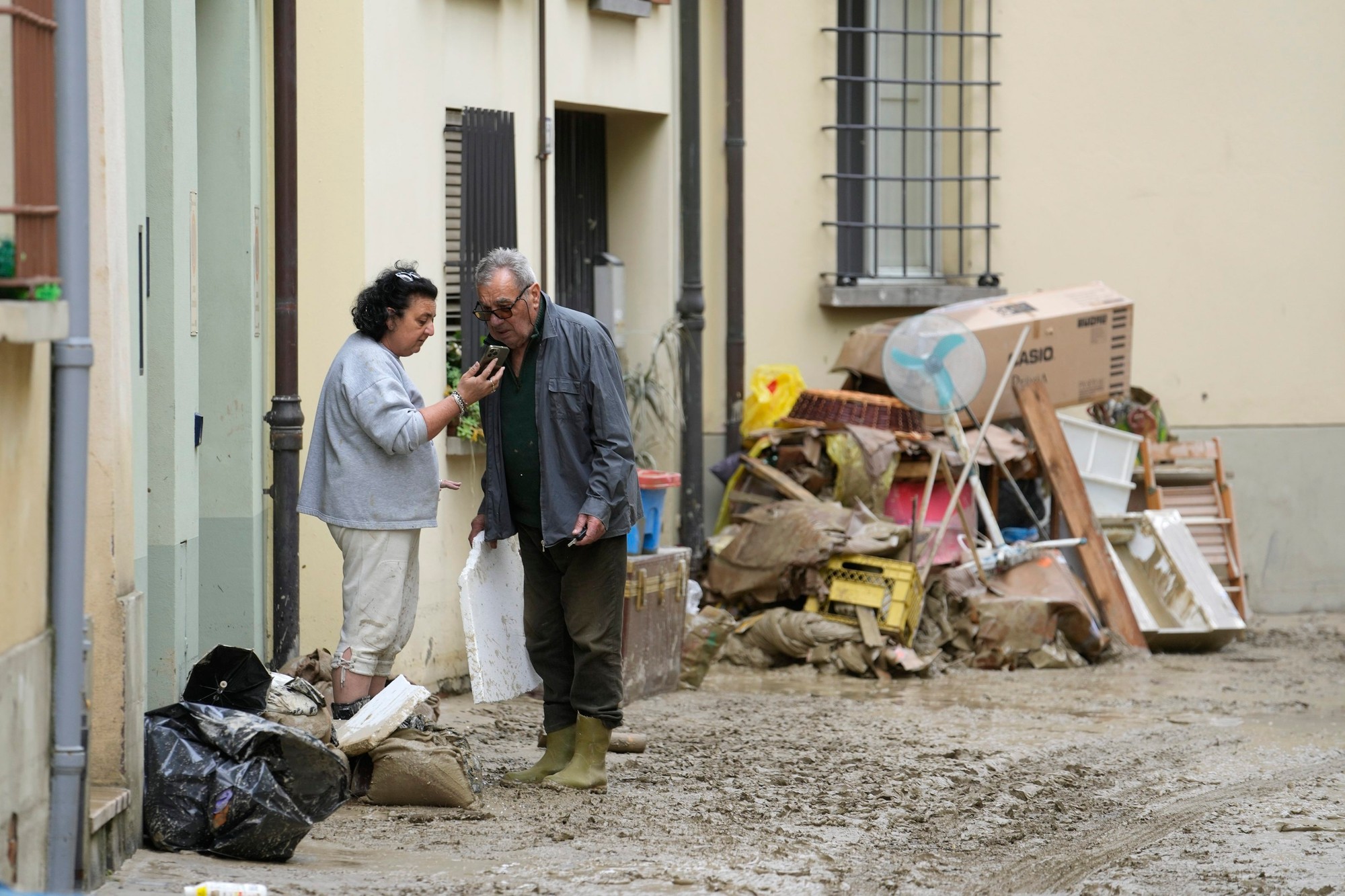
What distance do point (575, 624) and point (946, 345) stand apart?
14.1ft

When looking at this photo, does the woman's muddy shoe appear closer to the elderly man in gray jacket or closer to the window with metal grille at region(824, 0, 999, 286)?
the elderly man in gray jacket

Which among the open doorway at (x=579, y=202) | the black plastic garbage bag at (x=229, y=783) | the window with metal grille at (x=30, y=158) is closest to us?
the window with metal grille at (x=30, y=158)

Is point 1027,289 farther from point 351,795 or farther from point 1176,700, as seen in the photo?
point 351,795

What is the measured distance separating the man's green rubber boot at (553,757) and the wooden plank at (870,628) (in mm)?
3323

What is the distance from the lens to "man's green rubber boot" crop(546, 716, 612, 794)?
5.60 meters

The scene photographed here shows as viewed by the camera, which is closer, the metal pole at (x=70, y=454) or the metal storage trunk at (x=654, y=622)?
the metal pole at (x=70, y=454)

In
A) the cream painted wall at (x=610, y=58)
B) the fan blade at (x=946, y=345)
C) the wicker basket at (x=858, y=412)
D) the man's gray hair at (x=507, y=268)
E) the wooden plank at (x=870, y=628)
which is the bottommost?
the wooden plank at (x=870, y=628)

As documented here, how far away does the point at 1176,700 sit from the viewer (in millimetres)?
8320

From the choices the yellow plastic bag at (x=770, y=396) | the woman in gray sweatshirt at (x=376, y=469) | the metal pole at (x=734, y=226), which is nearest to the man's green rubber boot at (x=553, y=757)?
the woman in gray sweatshirt at (x=376, y=469)

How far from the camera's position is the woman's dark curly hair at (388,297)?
5402 mm

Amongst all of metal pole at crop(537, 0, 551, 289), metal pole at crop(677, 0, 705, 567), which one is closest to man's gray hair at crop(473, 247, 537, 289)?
metal pole at crop(537, 0, 551, 289)

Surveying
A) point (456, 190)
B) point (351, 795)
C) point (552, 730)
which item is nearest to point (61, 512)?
point (351, 795)

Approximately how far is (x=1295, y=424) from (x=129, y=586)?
9555 mm

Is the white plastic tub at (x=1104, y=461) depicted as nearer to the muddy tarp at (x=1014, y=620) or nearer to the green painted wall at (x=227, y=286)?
the muddy tarp at (x=1014, y=620)
